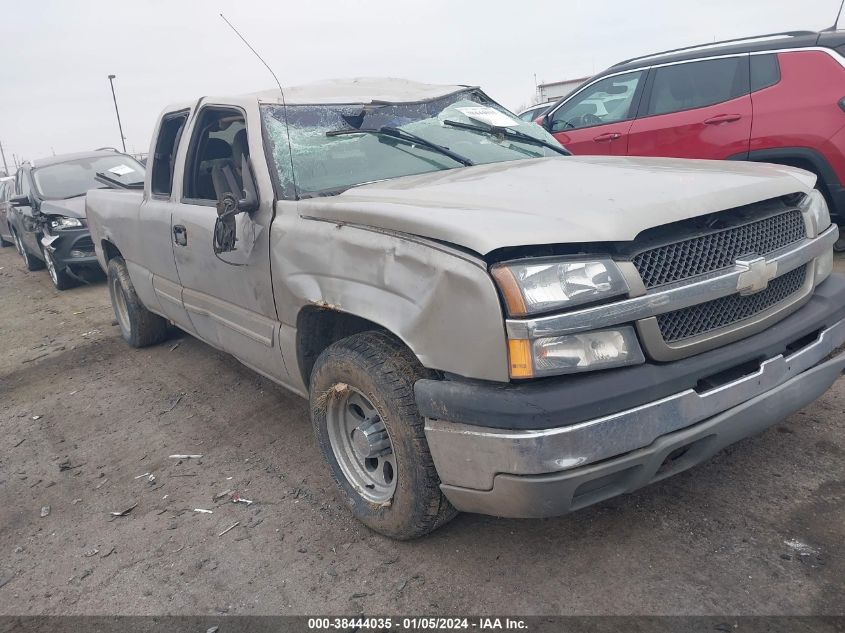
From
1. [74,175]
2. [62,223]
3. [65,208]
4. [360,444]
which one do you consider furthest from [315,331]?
[74,175]

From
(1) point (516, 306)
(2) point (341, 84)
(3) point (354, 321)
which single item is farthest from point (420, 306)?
(2) point (341, 84)

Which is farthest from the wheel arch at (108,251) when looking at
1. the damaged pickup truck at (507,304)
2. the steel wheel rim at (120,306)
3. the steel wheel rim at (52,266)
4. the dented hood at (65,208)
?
the steel wheel rim at (52,266)

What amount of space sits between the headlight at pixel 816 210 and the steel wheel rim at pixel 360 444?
1.92m

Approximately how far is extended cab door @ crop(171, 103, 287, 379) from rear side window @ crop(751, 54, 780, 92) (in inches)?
172

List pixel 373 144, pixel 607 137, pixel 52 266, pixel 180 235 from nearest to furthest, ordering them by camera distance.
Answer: pixel 373 144 → pixel 180 235 → pixel 607 137 → pixel 52 266

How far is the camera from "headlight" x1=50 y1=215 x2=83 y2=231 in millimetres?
8867

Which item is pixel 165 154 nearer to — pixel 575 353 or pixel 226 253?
pixel 226 253

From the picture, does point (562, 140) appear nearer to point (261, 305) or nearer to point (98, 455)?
point (261, 305)

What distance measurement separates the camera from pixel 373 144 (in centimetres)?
336

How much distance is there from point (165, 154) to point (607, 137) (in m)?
4.09

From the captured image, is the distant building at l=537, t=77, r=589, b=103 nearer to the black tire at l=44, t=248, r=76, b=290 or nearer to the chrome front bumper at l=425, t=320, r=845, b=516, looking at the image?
the black tire at l=44, t=248, r=76, b=290

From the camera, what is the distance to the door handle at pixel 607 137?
6.46 metres

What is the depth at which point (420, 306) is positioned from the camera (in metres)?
2.23

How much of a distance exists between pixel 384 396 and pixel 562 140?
5.22 meters
